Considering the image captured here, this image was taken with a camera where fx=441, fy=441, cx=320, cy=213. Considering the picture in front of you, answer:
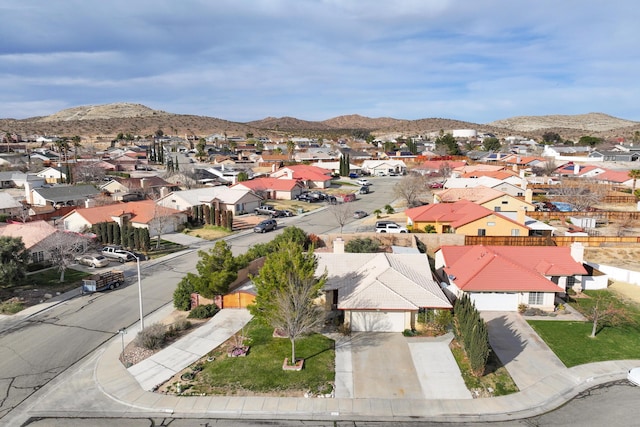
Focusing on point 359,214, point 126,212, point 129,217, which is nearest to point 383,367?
point 359,214

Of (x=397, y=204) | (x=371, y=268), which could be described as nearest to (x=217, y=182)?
(x=397, y=204)

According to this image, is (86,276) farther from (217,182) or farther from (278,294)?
(217,182)

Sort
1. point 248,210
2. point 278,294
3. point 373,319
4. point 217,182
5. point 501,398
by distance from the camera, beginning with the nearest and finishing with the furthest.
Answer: point 501,398
point 278,294
point 373,319
point 248,210
point 217,182

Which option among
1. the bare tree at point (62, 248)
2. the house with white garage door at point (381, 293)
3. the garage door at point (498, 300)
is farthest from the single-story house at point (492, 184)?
the bare tree at point (62, 248)

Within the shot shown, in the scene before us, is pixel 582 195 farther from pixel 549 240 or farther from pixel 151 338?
pixel 151 338

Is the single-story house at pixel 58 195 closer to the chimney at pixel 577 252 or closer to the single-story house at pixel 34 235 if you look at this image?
the single-story house at pixel 34 235

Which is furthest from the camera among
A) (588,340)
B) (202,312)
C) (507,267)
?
(507,267)

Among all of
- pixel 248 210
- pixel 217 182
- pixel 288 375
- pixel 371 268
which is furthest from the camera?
pixel 217 182

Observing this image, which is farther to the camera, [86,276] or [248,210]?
[248,210]
